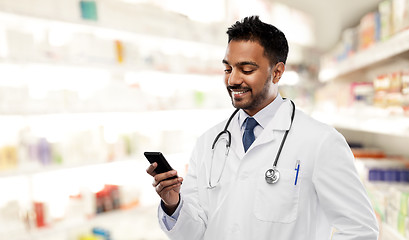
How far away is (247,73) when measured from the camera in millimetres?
1474

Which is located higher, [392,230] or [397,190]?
[397,190]

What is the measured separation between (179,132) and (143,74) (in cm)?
74

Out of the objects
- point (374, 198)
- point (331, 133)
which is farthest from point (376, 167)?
point (331, 133)

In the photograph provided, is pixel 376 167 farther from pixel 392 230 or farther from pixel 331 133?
pixel 331 133

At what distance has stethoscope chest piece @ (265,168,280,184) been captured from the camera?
1.41 meters

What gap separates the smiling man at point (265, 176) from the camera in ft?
4.48

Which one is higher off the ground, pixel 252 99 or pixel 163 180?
pixel 252 99

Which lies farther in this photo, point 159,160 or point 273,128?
point 273,128

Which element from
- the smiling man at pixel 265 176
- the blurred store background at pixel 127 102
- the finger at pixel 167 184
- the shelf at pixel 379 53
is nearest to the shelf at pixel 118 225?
the blurred store background at pixel 127 102

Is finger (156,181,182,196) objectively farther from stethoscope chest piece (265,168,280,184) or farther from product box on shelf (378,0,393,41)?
product box on shelf (378,0,393,41)

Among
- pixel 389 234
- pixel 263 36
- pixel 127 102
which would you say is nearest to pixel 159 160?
pixel 263 36

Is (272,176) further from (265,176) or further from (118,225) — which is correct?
(118,225)

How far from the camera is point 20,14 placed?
287 centimetres

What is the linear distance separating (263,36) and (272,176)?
1.72 ft
